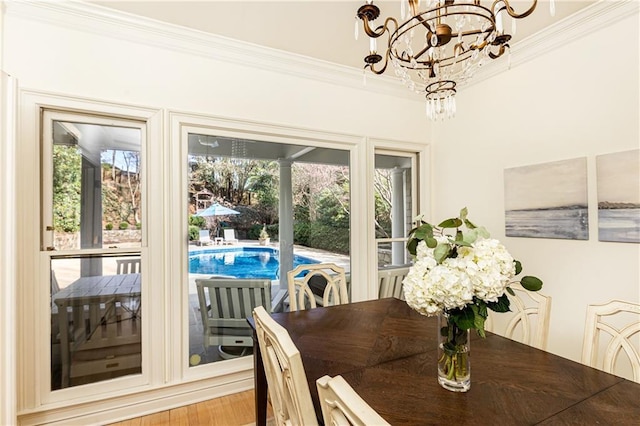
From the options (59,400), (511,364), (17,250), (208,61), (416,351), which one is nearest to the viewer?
(511,364)

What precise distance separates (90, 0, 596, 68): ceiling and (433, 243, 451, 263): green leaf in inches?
71.6

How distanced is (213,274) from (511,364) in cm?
215

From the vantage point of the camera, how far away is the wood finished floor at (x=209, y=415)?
216cm

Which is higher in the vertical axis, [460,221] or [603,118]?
[603,118]

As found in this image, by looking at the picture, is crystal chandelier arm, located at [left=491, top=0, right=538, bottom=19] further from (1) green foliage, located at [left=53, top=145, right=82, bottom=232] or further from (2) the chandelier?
(1) green foliage, located at [left=53, top=145, right=82, bottom=232]

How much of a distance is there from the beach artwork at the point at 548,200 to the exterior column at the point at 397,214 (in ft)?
3.42

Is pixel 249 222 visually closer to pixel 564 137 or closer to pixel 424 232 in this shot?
pixel 424 232

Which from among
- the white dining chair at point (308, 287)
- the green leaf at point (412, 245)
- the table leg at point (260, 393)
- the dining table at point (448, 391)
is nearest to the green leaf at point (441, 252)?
the green leaf at point (412, 245)

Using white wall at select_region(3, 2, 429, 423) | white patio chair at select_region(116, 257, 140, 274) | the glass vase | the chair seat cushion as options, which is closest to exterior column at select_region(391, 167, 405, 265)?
white wall at select_region(3, 2, 429, 423)

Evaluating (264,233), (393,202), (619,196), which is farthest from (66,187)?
(619,196)

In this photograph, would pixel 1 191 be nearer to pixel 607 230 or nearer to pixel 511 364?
pixel 511 364

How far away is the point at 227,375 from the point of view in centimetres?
252

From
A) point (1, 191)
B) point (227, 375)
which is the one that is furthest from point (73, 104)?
point (227, 375)

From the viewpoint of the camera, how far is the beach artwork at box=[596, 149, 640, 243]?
1970 mm
